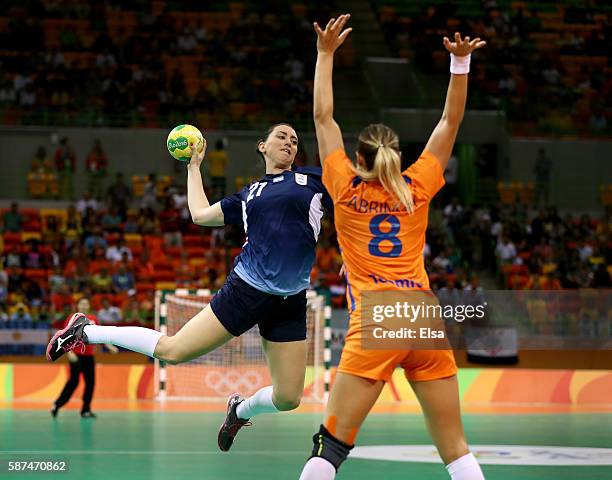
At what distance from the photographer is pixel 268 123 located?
1135 inches

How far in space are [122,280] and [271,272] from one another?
15349 millimetres

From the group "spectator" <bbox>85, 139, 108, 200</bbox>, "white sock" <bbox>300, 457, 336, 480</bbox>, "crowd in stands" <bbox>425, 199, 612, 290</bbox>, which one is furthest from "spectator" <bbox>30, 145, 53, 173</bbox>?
"white sock" <bbox>300, 457, 336, 480</bbox>

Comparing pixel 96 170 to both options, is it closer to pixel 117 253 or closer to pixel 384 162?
pixel 117 253

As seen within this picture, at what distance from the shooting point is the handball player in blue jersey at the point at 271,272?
7.91 meters

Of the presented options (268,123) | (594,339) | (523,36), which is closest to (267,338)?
(594,339)

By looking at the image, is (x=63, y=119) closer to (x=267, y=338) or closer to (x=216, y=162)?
(x=216, y=162)

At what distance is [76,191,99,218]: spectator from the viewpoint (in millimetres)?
25453

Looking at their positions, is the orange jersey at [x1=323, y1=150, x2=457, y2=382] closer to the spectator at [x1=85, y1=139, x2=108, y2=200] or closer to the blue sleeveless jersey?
the blue sleeveless jersey

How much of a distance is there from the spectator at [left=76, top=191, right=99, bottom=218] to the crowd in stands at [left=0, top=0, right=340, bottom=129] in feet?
3.93

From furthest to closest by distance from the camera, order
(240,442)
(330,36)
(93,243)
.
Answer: (93,243) → (240,442) → (330,36)

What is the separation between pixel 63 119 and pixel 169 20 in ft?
15.8

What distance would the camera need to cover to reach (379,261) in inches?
233

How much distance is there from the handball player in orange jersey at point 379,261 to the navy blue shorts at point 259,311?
6.55ft

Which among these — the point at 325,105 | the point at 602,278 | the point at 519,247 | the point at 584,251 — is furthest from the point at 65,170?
the point at 325,105
